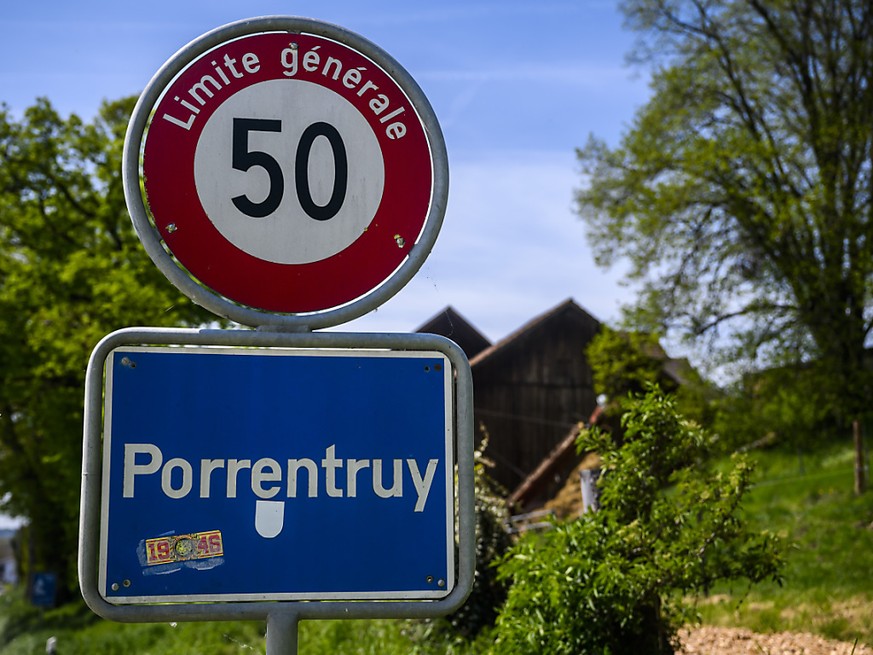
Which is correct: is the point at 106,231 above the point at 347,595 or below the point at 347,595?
above

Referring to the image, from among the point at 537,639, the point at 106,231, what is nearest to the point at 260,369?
the point at 537,639

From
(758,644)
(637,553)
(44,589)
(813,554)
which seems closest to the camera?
(637,553)

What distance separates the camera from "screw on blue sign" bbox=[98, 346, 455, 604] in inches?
70.5

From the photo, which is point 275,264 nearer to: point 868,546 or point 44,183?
point 868,546

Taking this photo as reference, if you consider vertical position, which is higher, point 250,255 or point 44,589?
point 250,255

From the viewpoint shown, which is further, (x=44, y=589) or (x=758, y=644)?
(x=44, y=589)

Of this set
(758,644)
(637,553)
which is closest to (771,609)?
(758,644)

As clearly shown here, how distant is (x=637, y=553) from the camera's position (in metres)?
5.99

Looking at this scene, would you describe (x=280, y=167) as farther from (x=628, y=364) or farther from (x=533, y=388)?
(x=533, y=388)

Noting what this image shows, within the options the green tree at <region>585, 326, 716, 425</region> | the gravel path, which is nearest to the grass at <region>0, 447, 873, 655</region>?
the gravel path

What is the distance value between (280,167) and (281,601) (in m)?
0.82

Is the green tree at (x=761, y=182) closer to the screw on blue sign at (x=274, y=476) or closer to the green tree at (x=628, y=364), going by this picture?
the green tree at (x=628, y=364)

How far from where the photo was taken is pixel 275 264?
1965 millimetres

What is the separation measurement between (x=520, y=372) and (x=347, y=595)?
101ft
